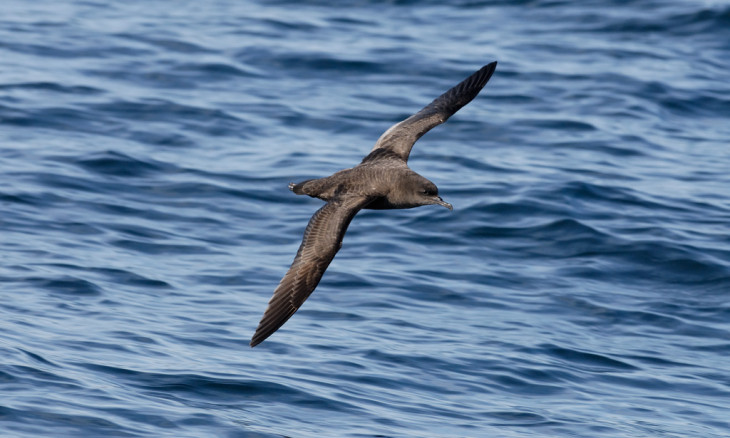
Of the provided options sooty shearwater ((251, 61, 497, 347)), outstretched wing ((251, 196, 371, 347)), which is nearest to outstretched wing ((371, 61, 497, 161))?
sooty shearwater ((251, 61, 497, 347))

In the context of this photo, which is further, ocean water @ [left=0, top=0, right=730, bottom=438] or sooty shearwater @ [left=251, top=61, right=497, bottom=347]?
ocean water @ [left=0, top=0, right=730, bottom=438]

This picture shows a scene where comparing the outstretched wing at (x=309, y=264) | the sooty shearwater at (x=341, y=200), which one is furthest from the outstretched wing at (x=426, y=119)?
the outstretched wing at (x=309, y=264)

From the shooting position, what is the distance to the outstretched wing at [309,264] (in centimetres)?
674

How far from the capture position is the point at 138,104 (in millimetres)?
12594

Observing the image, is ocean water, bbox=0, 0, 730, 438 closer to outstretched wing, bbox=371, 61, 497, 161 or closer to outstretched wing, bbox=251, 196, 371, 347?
outstretched wing, bbox=251, 196, 371, 347

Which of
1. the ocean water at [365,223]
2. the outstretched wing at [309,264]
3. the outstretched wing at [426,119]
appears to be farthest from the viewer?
the outstretched wing at [426,119]

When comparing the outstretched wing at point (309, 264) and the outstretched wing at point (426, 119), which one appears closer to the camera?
the outstretched wing at point (309, 264)

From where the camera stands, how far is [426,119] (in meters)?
8.65

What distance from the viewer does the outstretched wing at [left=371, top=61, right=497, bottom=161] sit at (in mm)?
8322

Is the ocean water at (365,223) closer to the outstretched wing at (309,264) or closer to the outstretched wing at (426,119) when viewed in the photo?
the outstretched wing at (309,264)

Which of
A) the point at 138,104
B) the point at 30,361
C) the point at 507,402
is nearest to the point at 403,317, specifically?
the point at 507,402

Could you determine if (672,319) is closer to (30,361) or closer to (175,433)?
(175,433)

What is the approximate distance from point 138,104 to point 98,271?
4.05m

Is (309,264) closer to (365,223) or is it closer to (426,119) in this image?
(426,119)
